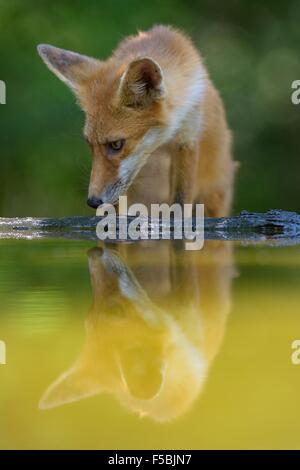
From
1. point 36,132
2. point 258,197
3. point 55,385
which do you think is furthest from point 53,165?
point 55,385

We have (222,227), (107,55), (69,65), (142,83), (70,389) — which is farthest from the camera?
(107,55)

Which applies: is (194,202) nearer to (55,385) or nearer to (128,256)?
(128,256)

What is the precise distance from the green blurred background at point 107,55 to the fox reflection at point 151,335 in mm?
4803

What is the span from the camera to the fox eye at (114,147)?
4.18 metres

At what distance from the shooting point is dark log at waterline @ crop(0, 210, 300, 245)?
162 inches

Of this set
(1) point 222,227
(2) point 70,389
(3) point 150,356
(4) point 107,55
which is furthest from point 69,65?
(4) point 107,55

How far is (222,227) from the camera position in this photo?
417 centimetres

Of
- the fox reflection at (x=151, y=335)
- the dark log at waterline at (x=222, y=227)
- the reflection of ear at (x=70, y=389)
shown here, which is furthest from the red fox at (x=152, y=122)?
the reflection of ear at (x=70, y=389)

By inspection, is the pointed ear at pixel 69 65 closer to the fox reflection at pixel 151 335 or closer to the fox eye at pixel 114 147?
the fox eye at pixel 114 147

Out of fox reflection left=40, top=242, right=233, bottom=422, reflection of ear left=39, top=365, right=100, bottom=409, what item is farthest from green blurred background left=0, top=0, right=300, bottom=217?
reflection of ear left=39, top=365, right=100, bottom=409

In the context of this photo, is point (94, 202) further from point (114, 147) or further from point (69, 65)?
point (69, 65)

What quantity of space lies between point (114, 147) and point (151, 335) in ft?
7.46

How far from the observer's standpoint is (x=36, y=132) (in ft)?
27.1

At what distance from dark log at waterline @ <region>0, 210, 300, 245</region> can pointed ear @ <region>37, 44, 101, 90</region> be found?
69 centimetres
